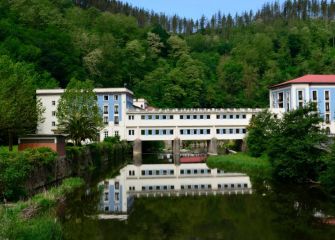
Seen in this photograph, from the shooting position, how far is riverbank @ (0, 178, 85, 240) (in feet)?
47.9

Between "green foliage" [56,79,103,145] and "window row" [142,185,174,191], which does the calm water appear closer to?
"window row" [142,185,174,191]

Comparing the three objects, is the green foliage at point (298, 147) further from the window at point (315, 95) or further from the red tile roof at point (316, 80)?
the window at point (315, 95)

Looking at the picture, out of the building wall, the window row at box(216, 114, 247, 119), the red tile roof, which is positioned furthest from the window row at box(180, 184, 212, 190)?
the red tile roof

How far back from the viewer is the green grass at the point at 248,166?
131 ft

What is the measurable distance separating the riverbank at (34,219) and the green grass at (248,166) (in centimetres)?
1863

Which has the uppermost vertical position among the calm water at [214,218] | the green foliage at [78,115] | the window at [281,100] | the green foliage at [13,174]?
the window at [281,100]

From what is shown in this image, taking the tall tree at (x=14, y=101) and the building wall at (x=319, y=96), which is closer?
the tall tree at (x=14, y=101)

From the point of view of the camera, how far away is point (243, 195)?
96.6 ft

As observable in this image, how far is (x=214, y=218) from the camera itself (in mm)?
22766

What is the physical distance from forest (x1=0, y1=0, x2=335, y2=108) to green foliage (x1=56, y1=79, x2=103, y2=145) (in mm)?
28585

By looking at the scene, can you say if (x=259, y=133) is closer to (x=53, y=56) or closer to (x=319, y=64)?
(x=53, y=56)

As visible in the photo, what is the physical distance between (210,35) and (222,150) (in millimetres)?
100011

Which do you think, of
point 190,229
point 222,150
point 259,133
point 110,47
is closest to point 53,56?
point 110,47

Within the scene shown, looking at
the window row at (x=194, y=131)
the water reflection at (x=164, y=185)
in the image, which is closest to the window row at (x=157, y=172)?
the water reflection at (x=164, y=185)
